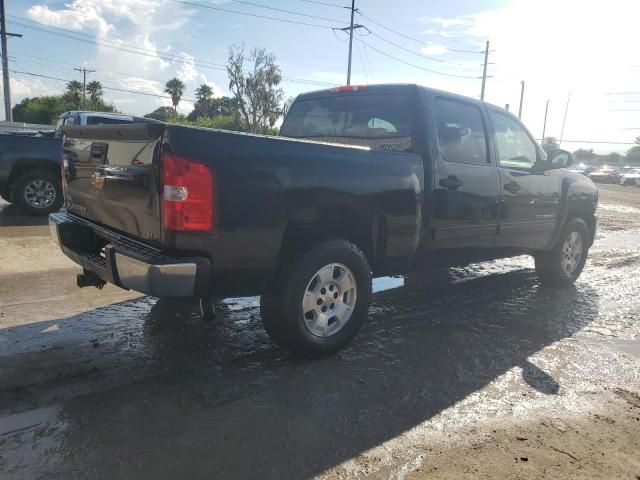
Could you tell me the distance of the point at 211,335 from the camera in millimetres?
3975

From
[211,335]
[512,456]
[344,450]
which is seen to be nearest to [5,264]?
[211,335]

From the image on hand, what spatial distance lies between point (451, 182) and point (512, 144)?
136 cm

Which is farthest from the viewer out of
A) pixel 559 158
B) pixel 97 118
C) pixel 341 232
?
pixel 97 118

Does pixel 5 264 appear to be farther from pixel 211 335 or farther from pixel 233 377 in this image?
pixel 233 377

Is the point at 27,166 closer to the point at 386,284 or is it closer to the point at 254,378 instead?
the point at 386,284

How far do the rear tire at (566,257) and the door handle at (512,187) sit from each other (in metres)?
1.21

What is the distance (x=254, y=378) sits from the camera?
3264 mm

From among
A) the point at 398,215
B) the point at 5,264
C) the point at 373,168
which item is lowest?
the point at 5,264

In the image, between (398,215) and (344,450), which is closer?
(344,450)

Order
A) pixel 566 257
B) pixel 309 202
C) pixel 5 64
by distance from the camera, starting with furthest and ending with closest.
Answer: pixel 5 64 → pixel 566 257 → pixel 309 202

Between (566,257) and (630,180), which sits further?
(630,180)

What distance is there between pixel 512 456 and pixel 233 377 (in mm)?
1709

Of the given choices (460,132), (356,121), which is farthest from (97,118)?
(460,132)

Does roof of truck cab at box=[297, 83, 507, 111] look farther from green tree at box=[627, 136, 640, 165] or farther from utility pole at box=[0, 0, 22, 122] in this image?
green tree at box=[627, 136, 640, 165]
